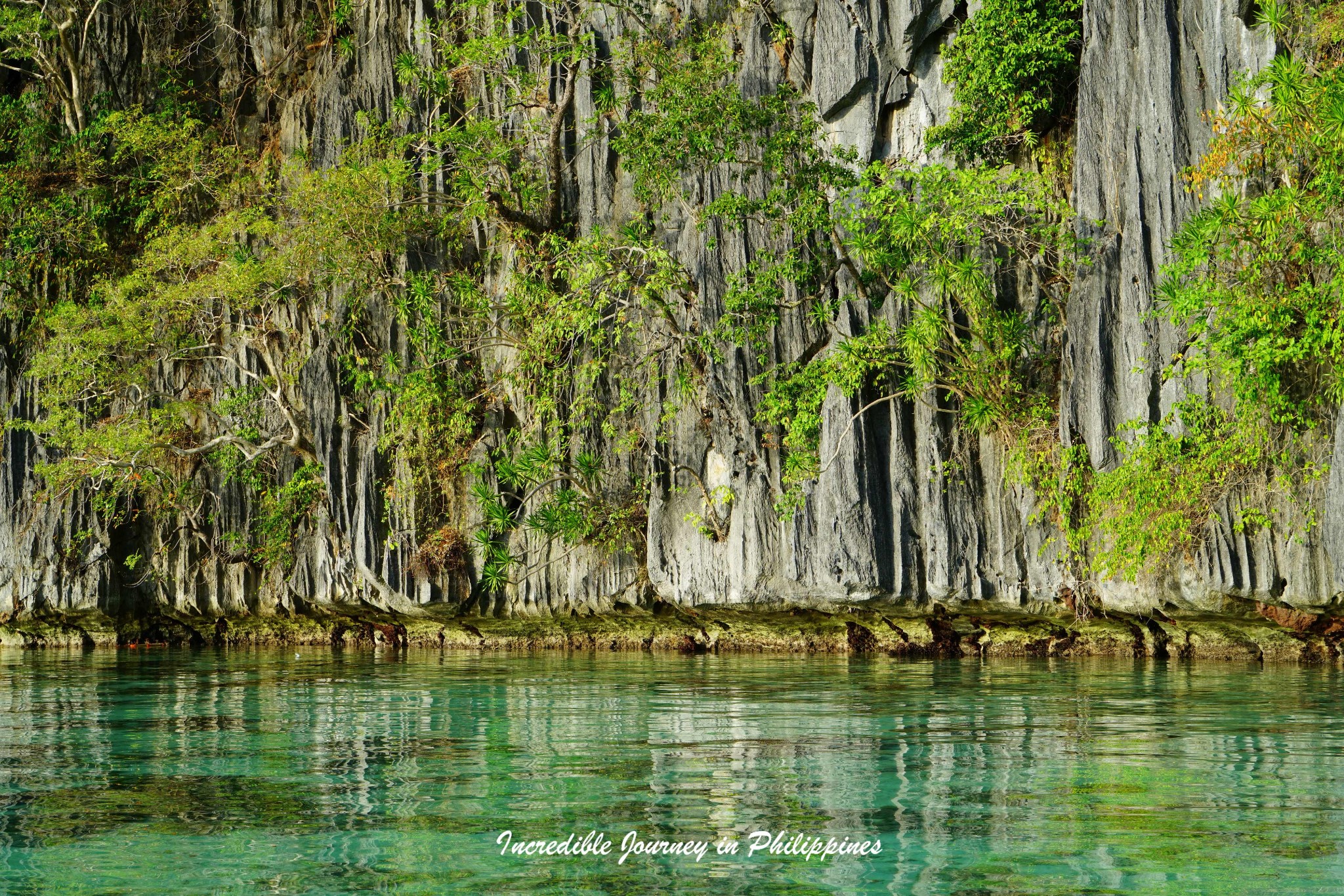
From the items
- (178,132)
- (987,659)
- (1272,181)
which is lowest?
(987,659)

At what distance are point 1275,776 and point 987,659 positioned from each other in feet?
30.9

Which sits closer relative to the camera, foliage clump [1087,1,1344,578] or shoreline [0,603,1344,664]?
foliage clump [1087,1,1344,578]

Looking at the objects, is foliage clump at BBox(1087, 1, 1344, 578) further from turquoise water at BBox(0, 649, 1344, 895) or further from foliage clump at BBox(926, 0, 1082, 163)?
foliage clump at BBox(926, 0, 1082, 163)

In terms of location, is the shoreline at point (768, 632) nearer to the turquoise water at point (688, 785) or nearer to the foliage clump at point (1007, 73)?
the turquoise water at point (688, 785)

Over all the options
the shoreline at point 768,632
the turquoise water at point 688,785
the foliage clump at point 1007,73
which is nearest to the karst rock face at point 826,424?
the shoreline at point 768,632

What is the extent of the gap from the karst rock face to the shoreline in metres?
0.36

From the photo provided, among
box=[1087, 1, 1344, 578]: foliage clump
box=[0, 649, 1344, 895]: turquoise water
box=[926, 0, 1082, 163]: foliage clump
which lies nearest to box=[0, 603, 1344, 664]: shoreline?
box=[1087, 1, 1344, 578]: foliage clump

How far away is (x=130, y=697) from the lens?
476 inches

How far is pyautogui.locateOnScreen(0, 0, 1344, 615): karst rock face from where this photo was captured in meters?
15.5

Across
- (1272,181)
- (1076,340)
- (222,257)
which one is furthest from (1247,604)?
(222,257)

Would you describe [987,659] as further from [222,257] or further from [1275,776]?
[222,257]

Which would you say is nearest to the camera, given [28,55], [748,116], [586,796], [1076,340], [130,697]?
[586,796]

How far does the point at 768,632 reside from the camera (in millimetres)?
18422

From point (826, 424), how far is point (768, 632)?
10.3 ft
